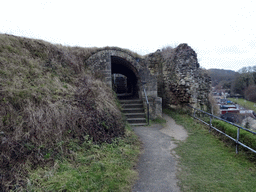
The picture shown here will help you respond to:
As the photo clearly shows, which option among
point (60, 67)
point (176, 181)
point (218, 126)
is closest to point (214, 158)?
point (176, 181)

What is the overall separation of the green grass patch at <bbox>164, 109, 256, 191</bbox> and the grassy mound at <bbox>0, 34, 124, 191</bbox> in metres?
2.29

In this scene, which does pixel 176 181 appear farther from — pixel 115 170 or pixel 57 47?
pixel 57 47

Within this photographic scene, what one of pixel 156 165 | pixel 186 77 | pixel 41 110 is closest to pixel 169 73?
pixel 186 77

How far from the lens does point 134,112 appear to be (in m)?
8.45

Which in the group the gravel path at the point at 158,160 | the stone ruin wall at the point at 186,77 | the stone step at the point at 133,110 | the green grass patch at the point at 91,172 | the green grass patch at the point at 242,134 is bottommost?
the gravel path at the point at 158,160

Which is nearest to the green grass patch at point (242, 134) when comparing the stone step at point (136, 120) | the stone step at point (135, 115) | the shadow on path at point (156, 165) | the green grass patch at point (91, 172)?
the shadow on path at point (156, 165)

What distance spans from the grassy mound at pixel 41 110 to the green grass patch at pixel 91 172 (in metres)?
0.23

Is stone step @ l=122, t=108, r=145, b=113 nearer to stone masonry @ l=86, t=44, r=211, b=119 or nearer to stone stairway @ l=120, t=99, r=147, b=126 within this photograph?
stone stairway @ l=120, t=99, r=147, b=126

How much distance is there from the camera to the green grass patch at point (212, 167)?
306 cm

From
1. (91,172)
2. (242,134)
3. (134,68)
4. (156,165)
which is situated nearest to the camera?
(91,172)

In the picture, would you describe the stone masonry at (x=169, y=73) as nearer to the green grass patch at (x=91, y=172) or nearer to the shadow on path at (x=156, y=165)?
the shadow on path at (x=156, y=165)

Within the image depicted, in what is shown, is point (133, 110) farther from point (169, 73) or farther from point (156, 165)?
point (169, 73)

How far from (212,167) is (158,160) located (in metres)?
1.33

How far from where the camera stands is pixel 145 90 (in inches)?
362
